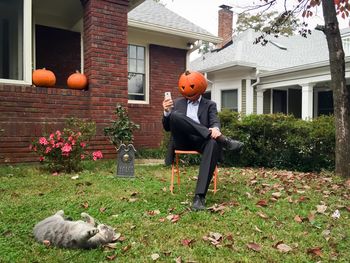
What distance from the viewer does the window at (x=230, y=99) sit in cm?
1545

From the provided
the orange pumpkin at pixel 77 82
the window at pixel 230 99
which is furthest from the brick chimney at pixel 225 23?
the orange pumpkin at pixel 77 82

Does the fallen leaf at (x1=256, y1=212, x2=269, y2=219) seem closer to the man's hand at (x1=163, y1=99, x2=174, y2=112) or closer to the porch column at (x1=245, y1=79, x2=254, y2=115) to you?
the man's hand at (x1=163, y1=99, x2=174, y2=112)

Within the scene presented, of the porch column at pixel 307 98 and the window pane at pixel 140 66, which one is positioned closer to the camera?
the window pane at pixel 140 66

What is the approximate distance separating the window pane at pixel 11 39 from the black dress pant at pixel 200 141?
416 cm

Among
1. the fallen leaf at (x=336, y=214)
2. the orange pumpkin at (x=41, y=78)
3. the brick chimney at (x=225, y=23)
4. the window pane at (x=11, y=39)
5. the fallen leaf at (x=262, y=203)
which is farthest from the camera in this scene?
the brick chimney at (x=225, y=23)

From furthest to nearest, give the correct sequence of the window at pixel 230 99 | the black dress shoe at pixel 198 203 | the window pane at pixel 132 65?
the window at pixel 230 99, the window pane at pixel 132 65, the black dress shoe at pixel 198 203

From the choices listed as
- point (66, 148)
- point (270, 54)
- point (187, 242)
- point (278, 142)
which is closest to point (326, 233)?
point (187, 242)

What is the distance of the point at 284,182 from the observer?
16.6 feet

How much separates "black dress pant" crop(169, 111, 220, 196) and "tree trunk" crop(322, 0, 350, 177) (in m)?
2.84

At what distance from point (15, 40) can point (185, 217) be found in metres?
5.73

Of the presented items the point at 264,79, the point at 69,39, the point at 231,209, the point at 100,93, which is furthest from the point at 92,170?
the point at 264,79

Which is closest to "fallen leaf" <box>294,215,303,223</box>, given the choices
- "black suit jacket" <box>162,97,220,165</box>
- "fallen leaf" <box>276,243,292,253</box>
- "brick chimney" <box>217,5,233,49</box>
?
"fallen leaf" <box>276,243,292,253</box>

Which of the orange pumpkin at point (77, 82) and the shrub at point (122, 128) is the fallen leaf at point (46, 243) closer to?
the shrub at point (122, 128)

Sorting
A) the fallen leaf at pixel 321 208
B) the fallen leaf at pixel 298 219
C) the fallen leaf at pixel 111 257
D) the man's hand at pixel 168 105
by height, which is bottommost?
the fallen leaf at pixel 111 257
